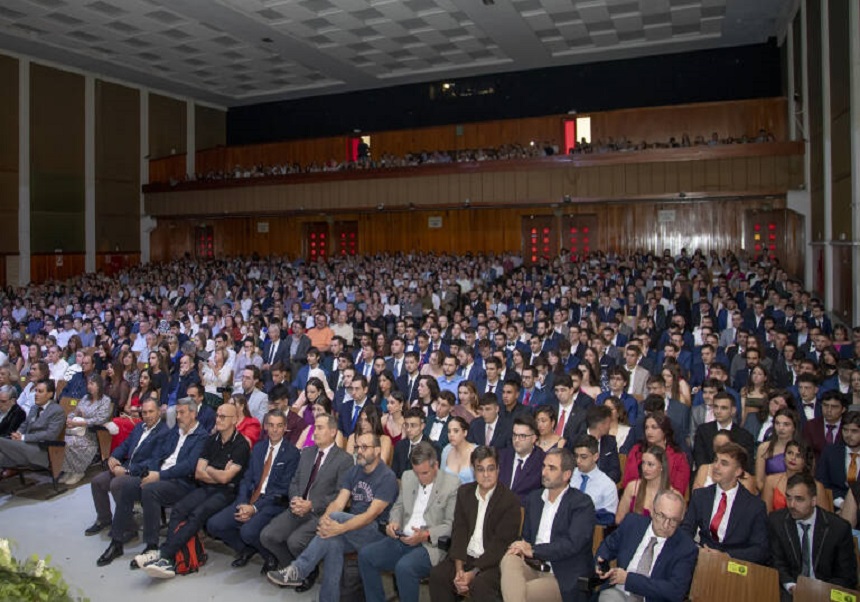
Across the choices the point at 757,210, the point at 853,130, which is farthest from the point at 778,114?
the point at 853,130

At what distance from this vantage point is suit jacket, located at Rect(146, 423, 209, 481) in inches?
209

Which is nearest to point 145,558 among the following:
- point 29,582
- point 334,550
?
point 334,550

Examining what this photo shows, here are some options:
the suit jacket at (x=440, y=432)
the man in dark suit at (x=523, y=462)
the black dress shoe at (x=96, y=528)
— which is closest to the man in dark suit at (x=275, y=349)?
the black dress shoe at (x=96, y=528)

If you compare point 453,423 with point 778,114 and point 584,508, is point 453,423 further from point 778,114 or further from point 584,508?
point 778,114

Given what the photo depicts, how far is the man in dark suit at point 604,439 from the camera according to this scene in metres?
4.91

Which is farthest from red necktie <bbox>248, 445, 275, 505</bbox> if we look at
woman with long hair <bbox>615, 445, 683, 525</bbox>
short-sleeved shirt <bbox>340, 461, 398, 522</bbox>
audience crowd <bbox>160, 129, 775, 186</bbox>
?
audience crowd <bbox>160, 129, 775, 186</bbox>

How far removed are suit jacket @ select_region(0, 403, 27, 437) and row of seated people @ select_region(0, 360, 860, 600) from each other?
1775 millimetres

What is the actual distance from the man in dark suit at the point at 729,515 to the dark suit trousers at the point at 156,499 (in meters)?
3.56

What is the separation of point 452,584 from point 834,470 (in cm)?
267

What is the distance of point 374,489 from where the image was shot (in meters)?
4.57

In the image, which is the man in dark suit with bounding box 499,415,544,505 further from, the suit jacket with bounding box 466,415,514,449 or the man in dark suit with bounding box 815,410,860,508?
the man in dark suit with bounding box 815,410,860,508

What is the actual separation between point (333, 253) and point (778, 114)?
12656 millimetres

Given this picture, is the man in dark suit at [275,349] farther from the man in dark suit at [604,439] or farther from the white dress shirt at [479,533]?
the white dress shirt at [479,533]

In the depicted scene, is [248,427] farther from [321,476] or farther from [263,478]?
[321,476]
